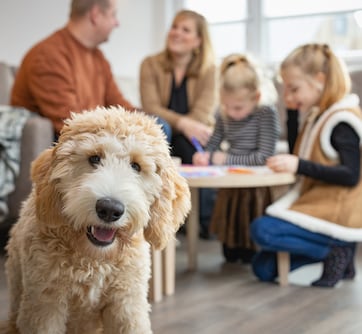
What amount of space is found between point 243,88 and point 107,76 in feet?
2.38

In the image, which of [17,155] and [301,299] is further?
[17,155]

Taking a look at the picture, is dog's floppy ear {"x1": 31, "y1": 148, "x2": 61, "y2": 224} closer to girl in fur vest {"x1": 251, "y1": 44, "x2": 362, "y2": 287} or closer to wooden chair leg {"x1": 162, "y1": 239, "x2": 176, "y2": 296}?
wooden chair leg {"x1": 162, "y1": 239, "x2": 176, "y2": 296}

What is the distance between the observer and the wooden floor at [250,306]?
6.09 ft

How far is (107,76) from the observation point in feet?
10.2

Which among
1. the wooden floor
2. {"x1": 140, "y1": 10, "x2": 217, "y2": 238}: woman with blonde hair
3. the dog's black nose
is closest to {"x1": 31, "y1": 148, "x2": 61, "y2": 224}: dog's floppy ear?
the dog's black nose

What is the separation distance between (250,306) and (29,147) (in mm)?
1177

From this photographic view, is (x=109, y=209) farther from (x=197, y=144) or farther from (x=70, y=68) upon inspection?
(x=197, y=144)

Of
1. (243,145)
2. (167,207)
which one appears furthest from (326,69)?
(167,207)

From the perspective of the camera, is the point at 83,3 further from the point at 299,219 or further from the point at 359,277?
the point at 359,277

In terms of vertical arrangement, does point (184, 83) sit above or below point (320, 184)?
above

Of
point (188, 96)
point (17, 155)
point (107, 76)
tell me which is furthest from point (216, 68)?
point (17, 155)

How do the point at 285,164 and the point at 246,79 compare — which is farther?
the point at 246,79

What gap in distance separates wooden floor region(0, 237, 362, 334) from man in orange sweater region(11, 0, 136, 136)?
720mm

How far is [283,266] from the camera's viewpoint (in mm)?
2365
